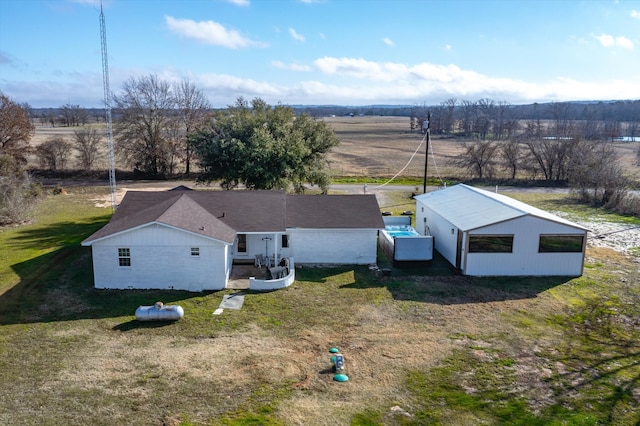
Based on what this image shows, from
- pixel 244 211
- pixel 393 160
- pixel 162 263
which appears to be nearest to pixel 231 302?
pixel 162 263

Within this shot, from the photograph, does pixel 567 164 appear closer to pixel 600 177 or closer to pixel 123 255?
pixel 600 177

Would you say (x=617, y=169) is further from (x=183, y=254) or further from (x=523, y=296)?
(x=183, y=254)

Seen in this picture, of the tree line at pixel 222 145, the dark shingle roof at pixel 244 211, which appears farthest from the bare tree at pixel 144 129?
the dark shingle roof at pixel 244 211

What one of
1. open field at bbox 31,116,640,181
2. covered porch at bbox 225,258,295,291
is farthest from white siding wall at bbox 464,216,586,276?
open field at bbox 31,116,640,181

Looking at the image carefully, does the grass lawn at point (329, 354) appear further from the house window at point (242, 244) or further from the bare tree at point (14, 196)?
the bare tree at point (14, 196)

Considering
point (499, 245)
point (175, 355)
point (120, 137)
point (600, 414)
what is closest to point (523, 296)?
point (499, 245)

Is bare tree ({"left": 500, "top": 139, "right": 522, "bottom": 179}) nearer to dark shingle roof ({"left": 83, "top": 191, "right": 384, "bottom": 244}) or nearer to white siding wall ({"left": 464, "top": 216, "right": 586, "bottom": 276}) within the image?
white siding wall ({"left": 464, "top": 216, "right": 586, "bottom": 276})
